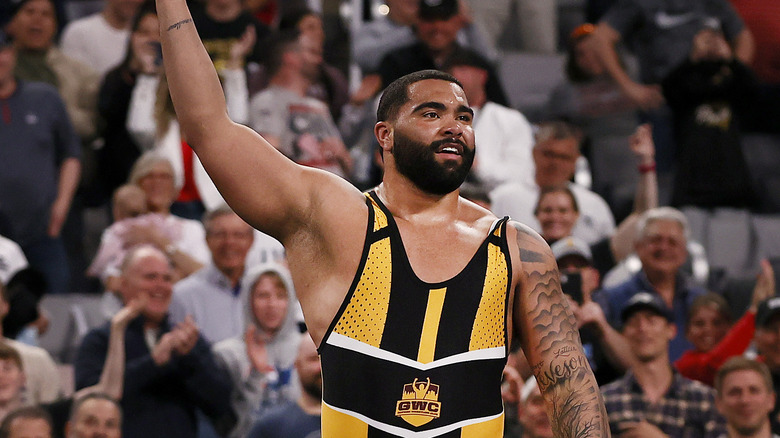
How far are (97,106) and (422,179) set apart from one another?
5854mm

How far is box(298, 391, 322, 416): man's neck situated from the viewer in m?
6.28

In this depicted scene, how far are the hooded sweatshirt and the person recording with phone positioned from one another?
1468 mm

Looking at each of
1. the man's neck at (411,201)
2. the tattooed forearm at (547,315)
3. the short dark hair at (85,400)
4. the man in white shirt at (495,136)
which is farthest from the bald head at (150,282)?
the tattooed forearm at (547,315)

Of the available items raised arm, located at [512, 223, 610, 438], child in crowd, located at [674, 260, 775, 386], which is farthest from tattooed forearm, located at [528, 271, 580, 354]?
child in crowd, located at [674, 260, 775, 386]

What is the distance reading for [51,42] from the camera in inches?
355

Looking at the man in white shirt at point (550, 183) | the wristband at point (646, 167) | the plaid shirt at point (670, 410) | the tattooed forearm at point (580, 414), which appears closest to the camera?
the tattooed forearm at point (580, 414)

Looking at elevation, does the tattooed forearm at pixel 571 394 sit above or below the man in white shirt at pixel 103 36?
below

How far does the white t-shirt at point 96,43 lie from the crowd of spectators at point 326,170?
15mm

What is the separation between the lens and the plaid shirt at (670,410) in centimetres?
644

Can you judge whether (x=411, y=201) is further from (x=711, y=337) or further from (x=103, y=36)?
(x=103, y=36)

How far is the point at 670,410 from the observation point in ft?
21.2

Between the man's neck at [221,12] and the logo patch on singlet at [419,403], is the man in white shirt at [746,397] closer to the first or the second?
the logo patch on singlet at [419,403]

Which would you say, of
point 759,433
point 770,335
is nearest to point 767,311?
point 770,335

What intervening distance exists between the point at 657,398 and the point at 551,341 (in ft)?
10.1
